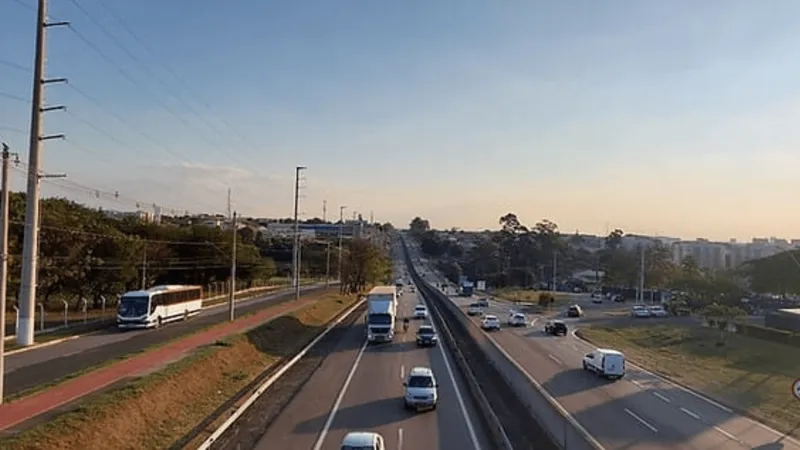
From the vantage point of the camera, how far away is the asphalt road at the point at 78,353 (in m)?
29.3

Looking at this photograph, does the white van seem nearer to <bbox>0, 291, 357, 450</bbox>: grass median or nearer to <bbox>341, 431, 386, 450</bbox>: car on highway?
<bbox>0, 291, 357, 450</bbox>: grass median

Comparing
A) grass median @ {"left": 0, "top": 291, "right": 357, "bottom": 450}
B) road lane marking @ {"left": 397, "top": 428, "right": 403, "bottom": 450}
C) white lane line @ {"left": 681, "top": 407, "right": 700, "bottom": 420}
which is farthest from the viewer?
white lane line @ {"left": 681, "top": 407, "right": 700, "bottom": 420}

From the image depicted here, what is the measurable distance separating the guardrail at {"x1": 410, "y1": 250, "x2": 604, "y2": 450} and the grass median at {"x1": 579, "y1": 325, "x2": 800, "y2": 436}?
9077mm

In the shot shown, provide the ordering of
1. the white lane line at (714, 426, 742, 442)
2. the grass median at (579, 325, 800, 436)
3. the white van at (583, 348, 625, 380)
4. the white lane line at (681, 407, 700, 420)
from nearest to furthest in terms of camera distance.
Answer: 1. the white lane line at (714, 426, 742, 442)
2. the white lane line at (681, 407, 700, 420)
3. the grass median at (579, 325, 800, 436)
4. the white van at (583, 348, 625, 380)

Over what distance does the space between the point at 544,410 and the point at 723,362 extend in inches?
1324

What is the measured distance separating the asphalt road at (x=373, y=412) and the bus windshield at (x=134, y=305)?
13209 mm

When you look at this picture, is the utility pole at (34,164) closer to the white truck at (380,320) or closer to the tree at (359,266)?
the white truck at (380,320)

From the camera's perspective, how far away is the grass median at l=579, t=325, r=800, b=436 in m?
35.1

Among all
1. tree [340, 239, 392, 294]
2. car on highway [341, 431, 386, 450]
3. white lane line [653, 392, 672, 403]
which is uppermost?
tree [340, 239, 392, 294]

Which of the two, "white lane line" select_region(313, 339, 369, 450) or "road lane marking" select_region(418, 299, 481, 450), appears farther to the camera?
"road lane marking" select_region(418, 299, 481, 450)

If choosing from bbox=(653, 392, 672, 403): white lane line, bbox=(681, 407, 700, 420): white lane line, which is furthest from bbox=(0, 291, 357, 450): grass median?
bbox=(653, 392, 672, 403): white lane line

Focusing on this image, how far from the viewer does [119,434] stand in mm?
22312

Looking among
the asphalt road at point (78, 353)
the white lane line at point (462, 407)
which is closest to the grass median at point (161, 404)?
the asphalt road at point (78, 353)

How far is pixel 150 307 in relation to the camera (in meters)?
51.2
